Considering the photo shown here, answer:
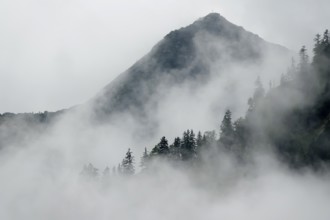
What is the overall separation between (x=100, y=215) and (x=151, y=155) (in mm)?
21139

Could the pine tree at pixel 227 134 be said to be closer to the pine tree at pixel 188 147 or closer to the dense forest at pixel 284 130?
the dense forest at pixel 284 130

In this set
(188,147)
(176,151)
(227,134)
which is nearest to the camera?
(227,134)

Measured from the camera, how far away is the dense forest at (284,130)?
120875 mm

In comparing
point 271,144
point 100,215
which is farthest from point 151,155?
point 271,144

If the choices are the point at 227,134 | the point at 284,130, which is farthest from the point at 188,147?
the point at 284,130

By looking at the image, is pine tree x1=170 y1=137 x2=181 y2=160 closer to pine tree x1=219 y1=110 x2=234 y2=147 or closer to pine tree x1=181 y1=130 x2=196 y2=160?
pine tree x1=181 y1=130 x2=196 y2=160

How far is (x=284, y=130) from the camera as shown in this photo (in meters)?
130

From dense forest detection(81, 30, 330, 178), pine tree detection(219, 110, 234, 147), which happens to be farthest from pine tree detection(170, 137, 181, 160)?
pine tree detection(219, 110, 234, 147)

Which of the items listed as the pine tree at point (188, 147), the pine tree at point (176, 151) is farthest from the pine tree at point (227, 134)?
the pine tree at point (176, 151)

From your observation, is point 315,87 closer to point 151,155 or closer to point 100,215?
point 151,155

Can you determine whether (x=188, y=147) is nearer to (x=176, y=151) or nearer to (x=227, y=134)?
(x=176, y=151)

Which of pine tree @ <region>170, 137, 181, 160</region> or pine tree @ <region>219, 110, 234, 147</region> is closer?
pine tree @ <region>219, 110, 234, 147</region>

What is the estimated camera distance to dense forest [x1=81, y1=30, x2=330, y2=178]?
120875 millimetres

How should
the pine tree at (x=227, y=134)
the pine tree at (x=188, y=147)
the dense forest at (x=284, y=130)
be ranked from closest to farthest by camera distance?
the dense forest at (x=284, y=130), the pine tree at (x=227, y=134), the pine tree at (x=188, y=147)
